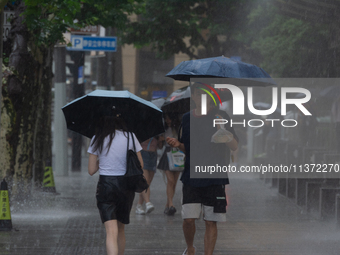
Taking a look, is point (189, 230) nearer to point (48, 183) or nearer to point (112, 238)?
point (112, 238)

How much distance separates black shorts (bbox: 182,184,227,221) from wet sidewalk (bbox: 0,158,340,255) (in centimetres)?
105

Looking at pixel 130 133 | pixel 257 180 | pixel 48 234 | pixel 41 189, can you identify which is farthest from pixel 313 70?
pixel 130 133

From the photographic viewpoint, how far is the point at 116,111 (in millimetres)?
5844

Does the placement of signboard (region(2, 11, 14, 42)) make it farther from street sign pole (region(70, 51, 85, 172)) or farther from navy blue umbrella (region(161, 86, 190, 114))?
street sign pole (region(70, 51, 85, 172))

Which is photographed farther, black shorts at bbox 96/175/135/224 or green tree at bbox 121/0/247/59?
green tree at bbox 121/0/247/59

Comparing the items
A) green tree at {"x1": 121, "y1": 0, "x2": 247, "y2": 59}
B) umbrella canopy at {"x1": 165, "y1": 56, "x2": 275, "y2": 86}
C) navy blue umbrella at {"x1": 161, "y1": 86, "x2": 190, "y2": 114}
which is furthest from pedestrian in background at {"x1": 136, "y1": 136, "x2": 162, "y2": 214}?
green tree at {"x1": 121, "y1": 0, "x2": 247, "y2": 59}

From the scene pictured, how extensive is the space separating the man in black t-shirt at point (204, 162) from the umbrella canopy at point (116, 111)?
0.27m

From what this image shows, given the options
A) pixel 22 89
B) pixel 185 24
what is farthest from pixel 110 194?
pixel 185 24

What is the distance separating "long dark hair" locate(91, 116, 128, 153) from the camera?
5.61 metres

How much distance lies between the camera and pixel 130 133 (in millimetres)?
5754

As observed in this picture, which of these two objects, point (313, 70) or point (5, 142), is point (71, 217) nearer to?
point (5, 142)

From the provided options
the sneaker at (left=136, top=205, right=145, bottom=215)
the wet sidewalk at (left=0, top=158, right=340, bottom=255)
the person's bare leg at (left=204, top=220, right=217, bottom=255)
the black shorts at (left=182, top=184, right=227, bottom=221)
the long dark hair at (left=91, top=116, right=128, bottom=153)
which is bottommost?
the wet sidewalk at (left=0, top=158, right=340, bottom=255)

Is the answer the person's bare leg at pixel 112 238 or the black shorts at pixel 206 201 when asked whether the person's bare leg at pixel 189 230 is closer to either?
the black shorts at pixel 206 201

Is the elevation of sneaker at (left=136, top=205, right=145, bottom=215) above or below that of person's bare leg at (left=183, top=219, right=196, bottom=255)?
below
